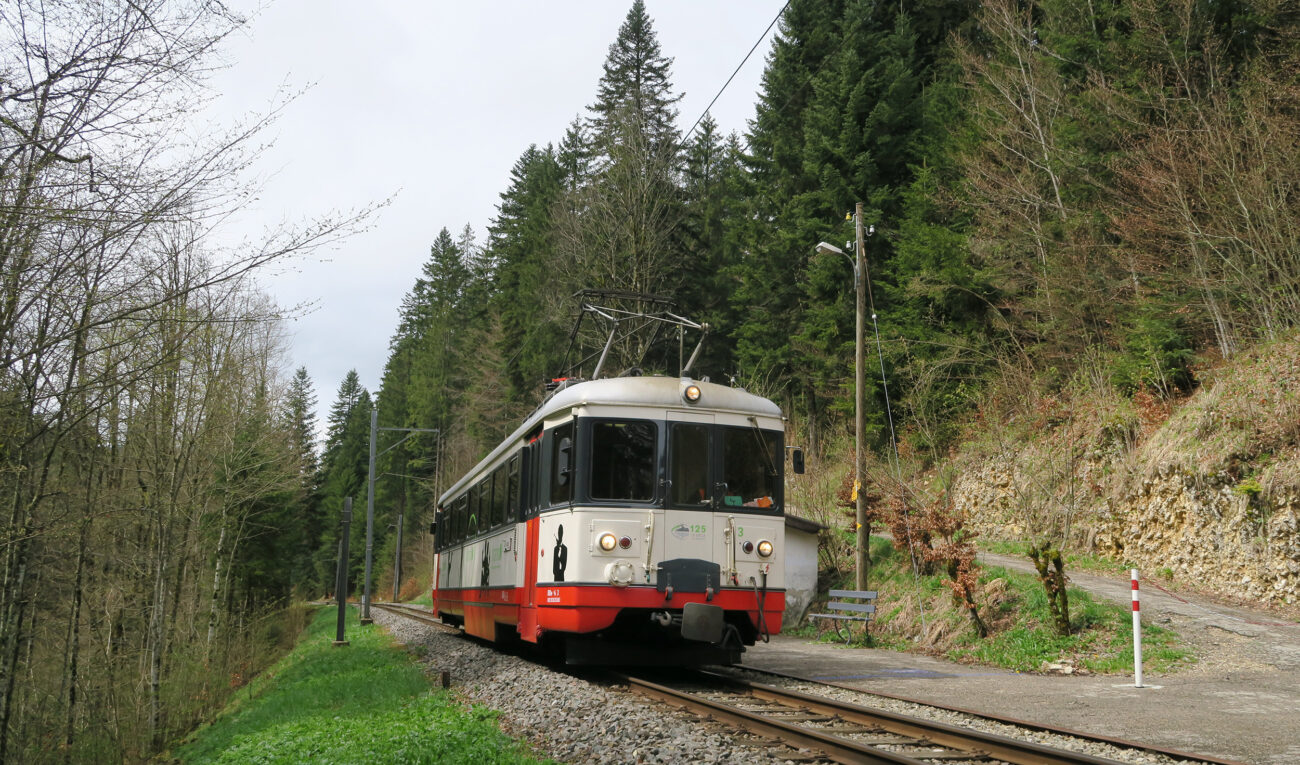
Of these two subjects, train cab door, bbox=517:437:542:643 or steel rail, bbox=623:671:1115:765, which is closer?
steel rail, bbox=623:671:1115:765

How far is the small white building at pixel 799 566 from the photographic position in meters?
18.5

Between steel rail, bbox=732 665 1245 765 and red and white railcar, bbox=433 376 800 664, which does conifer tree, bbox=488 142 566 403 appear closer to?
red and white railcar, bbox=433 376 800 664

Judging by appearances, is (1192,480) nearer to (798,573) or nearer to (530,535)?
(798,573)

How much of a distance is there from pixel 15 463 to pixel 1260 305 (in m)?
17.5

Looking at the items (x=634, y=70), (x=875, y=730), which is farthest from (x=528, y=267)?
(x=875, y=730)

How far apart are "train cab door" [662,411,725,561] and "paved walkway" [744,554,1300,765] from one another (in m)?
2.37

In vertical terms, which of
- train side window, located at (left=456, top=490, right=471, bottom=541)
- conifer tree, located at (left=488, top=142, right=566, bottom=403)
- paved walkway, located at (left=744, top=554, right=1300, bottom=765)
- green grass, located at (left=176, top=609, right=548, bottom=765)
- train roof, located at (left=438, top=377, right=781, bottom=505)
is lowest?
green grass, located at (left=176, top=609, right=548, bottom=765)

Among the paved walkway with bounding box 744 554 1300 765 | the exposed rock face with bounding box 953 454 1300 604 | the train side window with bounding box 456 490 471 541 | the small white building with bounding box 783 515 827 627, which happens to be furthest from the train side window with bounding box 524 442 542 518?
the small white building with bounding box 783 515 827 627

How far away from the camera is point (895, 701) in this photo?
27.7 feet

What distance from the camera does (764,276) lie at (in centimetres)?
3212

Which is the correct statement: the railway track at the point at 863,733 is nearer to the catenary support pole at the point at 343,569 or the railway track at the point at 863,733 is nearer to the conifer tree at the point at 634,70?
the catenary support pole at the point at 343,569

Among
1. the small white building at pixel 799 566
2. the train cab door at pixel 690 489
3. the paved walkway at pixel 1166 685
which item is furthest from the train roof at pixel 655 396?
the small white building at pixel 799 566

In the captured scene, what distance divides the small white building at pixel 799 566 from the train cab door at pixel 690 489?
8883 mm

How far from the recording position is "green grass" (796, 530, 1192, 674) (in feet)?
36.8
